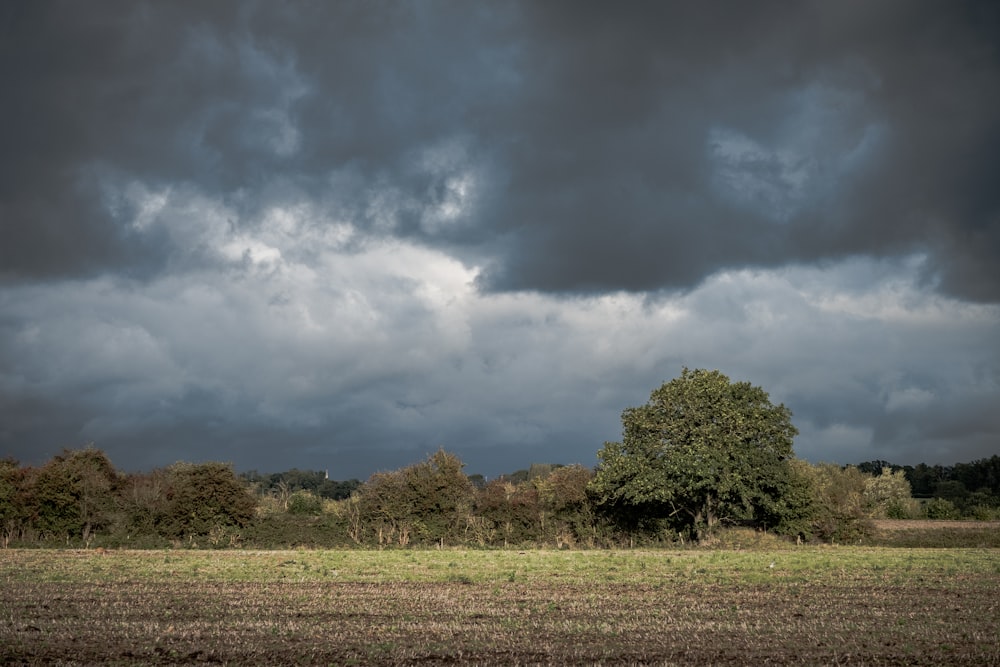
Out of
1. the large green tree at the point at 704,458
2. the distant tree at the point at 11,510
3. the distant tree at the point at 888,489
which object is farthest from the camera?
the distant tree at the point at 888,489

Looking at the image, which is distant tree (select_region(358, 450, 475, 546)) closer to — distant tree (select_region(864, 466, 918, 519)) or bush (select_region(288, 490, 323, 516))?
bush (select_region(288, 490, 323, 516))

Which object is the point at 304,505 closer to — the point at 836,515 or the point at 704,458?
the point at 704,458

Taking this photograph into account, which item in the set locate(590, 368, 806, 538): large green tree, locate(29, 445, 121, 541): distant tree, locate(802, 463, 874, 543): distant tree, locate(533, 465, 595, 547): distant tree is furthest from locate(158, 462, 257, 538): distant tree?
locate(802, 463, 874, 543): distant tree

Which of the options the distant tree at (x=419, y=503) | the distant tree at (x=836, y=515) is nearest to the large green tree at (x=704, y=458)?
the distant tree at (x=836, y=515)

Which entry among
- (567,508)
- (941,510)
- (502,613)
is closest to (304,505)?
(567,508)

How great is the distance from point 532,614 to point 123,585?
15.1 meters

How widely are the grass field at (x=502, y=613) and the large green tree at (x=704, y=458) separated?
13.3 m

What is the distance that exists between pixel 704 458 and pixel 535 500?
44.3 ft

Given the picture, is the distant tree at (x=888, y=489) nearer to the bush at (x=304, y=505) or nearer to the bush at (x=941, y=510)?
the bush at (x=941, y=510)

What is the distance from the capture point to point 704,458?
156 feet

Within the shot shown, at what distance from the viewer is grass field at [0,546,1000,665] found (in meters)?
15.0

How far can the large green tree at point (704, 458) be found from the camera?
47938mm

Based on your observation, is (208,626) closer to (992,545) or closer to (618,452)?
(618,452)

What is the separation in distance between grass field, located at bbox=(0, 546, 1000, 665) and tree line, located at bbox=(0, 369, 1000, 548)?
592 inches
